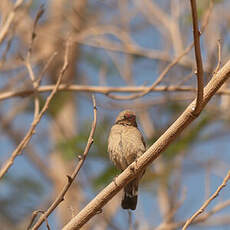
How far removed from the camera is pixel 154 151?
105 inches

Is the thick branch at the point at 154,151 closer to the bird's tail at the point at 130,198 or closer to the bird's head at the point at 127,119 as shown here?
the bird's tail at the point at 130,198

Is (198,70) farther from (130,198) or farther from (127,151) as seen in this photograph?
(130,198)

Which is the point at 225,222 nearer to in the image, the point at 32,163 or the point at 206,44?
the point at 206,44

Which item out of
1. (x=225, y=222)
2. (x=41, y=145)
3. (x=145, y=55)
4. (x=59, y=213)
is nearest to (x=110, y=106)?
(x=145, y=55)

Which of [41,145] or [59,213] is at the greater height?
[41,145]

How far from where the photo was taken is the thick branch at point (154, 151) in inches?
101

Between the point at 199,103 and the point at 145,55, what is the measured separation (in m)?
3.97

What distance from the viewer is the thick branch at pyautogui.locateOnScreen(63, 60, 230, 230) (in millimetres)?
2568

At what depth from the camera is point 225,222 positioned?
20.5 feet

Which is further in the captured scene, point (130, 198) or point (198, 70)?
point (130, 198)

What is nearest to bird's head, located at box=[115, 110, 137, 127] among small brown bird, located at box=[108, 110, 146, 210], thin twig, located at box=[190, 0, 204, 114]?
small brown bird, located at box=[108, 110, 146, 210]

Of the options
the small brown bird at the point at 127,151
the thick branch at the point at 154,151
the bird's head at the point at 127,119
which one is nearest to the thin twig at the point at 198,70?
the thick branch at the point at 154,151

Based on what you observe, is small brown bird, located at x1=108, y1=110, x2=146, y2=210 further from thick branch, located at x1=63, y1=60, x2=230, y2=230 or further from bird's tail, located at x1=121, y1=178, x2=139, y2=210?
thick branch, located at x1=63, y1=60, x2=230, y2=230

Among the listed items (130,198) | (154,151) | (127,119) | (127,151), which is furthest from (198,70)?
(127,119)
